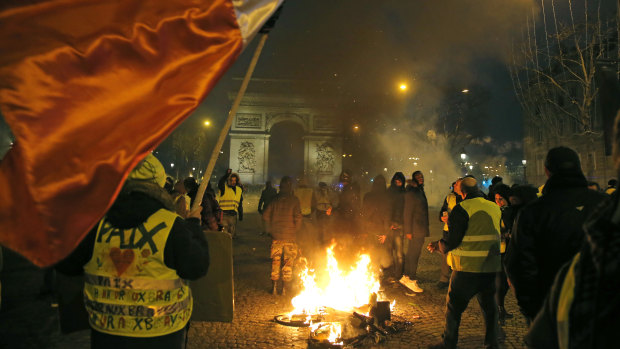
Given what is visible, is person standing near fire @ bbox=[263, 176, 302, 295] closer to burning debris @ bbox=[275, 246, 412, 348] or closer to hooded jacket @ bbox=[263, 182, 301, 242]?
hooded jacket @ bbox=[263, 182, 301, 242]

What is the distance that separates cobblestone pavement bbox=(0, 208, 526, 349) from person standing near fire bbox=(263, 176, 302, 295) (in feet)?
1.35

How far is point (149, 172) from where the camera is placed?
2412 mm

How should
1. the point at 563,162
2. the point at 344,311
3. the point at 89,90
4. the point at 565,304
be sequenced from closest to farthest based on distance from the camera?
the point at 565,304, the point at 89,90, the point at 563,162, the point at 344,311

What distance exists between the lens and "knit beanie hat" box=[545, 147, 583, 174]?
9.36ft

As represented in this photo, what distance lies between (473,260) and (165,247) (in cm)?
309

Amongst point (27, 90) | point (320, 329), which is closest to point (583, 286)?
point (27, 90)

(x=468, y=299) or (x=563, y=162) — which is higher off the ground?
(x=563, y=162)

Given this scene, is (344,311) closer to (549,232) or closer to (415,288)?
(415,288)

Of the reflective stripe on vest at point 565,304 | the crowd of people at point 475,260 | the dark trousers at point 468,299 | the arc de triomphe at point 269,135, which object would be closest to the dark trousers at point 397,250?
the crowd of people at point 475,260

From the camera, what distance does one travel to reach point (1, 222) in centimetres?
188

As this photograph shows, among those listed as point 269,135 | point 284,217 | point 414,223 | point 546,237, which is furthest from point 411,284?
point 269,135

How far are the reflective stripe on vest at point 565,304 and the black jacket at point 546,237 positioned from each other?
143 centimetres

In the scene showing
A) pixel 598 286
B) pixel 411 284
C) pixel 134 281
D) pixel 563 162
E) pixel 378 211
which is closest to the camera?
pixel 598 286

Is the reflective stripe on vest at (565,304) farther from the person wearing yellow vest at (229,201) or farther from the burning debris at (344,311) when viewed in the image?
the person wearing yellow vest at (229,201)
